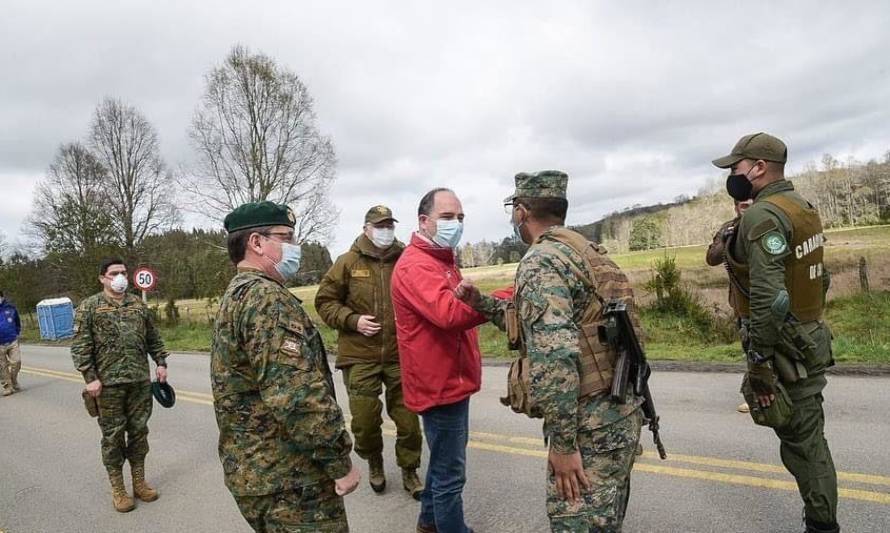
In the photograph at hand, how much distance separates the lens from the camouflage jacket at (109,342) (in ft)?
14.8

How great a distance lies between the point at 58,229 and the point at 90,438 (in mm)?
25874

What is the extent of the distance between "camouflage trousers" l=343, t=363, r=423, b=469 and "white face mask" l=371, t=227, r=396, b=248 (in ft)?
3.12

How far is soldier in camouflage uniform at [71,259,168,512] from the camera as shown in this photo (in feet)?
14.6

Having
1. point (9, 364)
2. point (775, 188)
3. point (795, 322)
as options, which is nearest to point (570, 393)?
point (795, 322)

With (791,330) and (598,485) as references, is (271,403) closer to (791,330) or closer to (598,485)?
(598,485)

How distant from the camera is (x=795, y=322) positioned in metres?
2.72

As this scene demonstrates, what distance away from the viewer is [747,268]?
288 cm

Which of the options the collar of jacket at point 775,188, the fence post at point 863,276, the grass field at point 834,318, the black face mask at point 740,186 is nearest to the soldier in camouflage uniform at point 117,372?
the black face mask at point 740,186

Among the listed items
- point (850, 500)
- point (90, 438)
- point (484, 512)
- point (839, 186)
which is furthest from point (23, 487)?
point (839, 186)

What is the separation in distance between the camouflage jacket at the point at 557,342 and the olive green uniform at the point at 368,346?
2.08 metres

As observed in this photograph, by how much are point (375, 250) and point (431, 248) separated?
1284mm

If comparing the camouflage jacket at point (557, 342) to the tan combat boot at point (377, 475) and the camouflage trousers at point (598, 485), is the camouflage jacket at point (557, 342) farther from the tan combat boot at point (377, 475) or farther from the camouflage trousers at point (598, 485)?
the tan combat boot at point (377, 475)

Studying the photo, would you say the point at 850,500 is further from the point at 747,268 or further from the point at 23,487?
the point at 23,487

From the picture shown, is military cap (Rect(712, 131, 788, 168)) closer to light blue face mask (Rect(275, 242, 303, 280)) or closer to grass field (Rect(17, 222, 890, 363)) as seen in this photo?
light blue face mask (Rect(275, 242, 303, 280))
